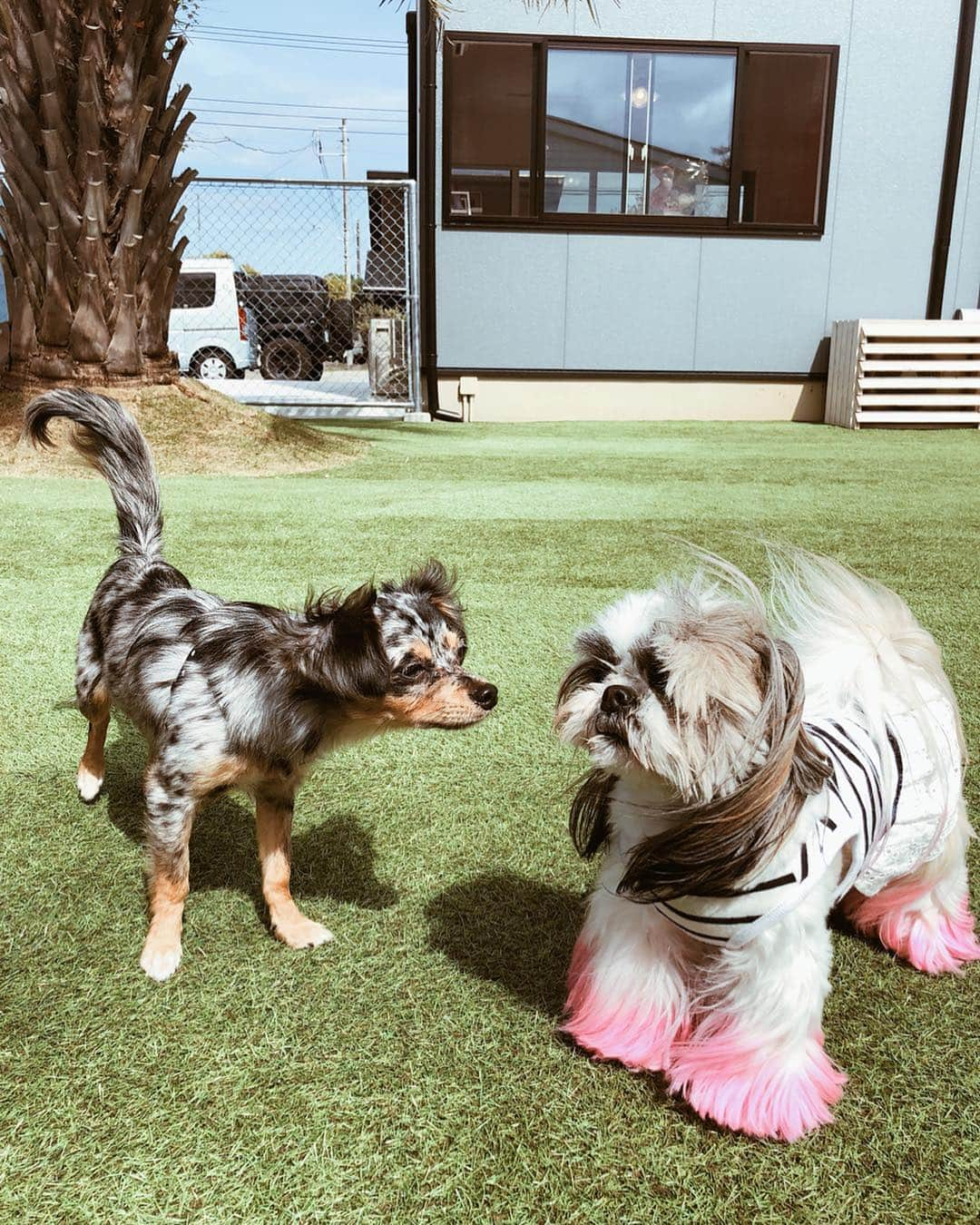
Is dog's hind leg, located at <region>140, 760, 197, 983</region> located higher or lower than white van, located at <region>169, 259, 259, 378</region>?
lower

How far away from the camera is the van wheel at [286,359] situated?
1772cm

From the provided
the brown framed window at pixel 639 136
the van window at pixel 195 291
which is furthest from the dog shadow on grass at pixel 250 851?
the van window at pixel 195 291

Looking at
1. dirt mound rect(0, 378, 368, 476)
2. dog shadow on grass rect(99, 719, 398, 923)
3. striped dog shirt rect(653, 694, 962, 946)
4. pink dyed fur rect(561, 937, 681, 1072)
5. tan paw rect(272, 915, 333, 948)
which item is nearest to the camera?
striped dog shirt rect(653, 694, 962, 946)

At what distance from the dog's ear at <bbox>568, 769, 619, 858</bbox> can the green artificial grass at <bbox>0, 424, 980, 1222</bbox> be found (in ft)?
1.23

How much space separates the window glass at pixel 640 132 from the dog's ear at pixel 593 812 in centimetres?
1058

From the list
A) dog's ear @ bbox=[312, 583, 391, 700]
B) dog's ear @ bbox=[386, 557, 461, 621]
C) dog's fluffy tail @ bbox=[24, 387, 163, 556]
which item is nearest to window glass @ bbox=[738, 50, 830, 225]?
dog's fluffy tail @ bbox=[24, 387, 163, 556]

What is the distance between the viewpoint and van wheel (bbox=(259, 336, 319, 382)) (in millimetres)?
17719

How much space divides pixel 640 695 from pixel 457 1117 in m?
0.85

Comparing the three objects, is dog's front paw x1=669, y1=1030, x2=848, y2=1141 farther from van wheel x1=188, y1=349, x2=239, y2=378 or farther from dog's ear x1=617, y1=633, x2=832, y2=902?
van wheel x1=188, y1=349, x2=239, y2=378

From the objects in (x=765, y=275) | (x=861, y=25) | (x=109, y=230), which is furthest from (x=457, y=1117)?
(x=861, y=25)

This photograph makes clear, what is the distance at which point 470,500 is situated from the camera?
6.86 m

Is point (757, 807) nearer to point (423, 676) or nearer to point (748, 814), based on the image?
point (748, 814)

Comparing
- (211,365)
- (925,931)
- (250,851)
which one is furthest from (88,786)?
(211,365)

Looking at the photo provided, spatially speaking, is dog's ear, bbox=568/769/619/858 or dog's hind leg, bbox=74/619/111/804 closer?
dog's ear, bbox=568/769/619/858
